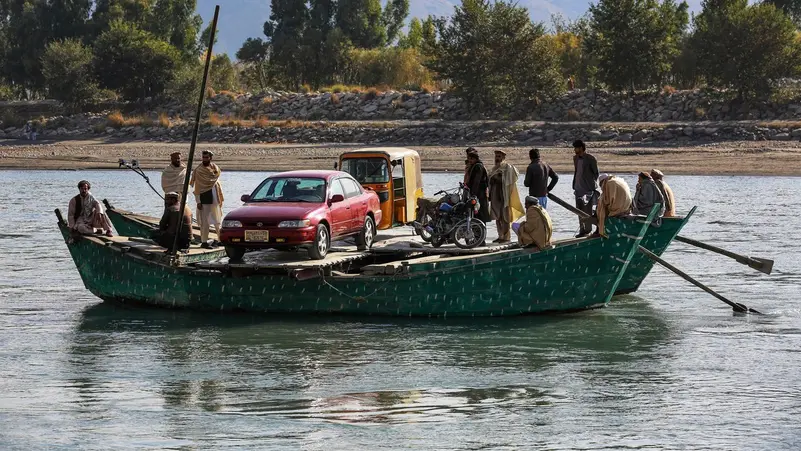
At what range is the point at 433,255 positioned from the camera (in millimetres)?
19859

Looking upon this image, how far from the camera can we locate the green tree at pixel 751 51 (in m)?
56.6

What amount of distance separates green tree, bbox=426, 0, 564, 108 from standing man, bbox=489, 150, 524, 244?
39.3 m

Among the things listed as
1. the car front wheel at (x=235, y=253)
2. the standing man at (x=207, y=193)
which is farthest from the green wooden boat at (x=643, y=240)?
the car front wheel at (x=235, y=253)

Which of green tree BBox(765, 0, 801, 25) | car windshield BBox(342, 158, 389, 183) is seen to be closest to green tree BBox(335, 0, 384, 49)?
green tree BBox(765, 0, 801, 25)

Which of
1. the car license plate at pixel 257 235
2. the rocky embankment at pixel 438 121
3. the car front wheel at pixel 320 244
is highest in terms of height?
the rocky embankment at pixel 438 121

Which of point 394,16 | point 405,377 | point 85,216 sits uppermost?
point 394,16

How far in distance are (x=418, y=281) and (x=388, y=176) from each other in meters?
3.82

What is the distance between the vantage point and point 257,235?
707 inches

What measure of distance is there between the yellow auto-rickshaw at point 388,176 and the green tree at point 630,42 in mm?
38878

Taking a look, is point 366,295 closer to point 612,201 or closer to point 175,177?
point 612,201

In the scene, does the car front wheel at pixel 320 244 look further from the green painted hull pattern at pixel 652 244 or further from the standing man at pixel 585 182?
the green painted hull pattern at pixel 652 244

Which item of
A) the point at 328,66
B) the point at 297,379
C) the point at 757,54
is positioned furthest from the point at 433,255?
the point at 328,66

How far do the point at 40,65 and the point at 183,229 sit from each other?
6882 centimetres

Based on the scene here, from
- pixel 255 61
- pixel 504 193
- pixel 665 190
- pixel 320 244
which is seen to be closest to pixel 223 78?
pixel 255 61
